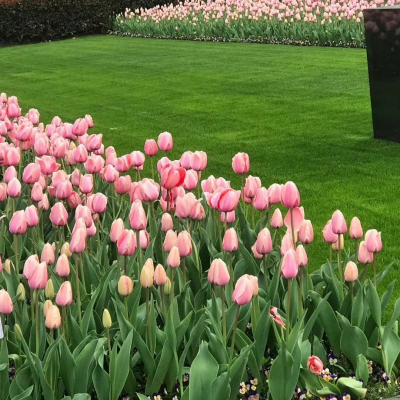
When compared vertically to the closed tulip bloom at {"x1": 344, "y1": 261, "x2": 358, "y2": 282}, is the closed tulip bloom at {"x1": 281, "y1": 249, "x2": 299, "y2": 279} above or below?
above

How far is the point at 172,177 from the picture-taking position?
411 cm

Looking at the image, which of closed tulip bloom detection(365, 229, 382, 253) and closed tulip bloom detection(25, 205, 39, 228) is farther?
closed tulip bloom detection(25, 205, 39, 228)

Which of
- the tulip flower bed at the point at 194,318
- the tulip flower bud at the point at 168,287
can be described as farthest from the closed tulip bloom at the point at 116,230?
the tulip flower bud at the point at 168,287

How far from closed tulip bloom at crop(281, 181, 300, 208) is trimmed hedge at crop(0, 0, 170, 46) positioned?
875 inches

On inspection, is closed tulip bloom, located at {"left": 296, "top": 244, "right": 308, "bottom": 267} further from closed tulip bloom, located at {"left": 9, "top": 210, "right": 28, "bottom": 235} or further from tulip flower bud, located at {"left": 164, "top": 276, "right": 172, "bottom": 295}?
closed tulip bloom, located at {"left": 9, "top": 210, "right": 28, "bottom": 235}

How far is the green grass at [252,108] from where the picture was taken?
7113 mm

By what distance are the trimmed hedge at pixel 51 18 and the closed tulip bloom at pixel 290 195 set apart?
2222 centimetres

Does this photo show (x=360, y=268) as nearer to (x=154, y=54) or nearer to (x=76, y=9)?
(x=154, y=54)

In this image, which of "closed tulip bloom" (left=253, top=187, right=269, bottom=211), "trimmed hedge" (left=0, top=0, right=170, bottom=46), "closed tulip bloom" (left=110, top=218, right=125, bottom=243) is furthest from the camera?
"trimmed hedge" (left=0, top=0, right=170, bottom=46)

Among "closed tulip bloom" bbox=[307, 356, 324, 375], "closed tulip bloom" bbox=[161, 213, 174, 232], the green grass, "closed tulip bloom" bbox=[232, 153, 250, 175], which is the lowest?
the green grass

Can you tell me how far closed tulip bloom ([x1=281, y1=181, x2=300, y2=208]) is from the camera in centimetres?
375

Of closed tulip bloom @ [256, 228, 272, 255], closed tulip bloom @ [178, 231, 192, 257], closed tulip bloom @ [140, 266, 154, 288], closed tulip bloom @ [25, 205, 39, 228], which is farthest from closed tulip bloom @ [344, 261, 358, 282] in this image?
closed tulip bloom @ [25, 205, 39, 228]

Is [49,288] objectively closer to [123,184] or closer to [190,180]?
[190,180]

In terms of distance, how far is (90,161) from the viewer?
4.97 m
